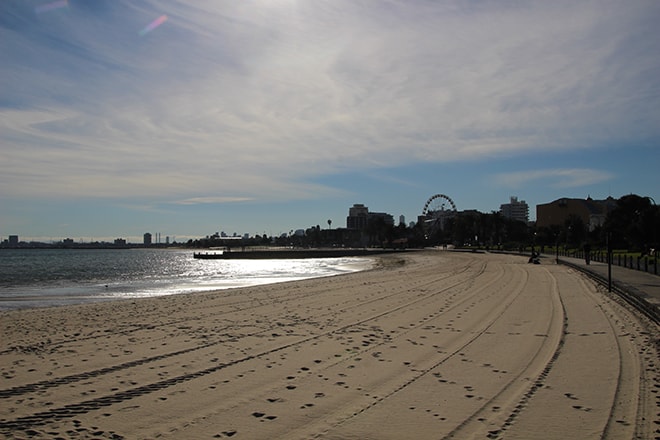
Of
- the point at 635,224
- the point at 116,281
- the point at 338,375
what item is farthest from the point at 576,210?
the point at 338,375

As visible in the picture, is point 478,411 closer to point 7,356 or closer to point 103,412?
point 103,412

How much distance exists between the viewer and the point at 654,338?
436 inches

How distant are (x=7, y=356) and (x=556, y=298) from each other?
1646cm

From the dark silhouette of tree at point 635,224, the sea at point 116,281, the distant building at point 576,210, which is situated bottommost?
the sea at point 116,281

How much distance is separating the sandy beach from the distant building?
5728 inches

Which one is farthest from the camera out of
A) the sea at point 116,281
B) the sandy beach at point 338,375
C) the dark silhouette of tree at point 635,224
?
the dark silhouette of tree at point 635,224

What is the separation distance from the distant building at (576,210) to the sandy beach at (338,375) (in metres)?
146

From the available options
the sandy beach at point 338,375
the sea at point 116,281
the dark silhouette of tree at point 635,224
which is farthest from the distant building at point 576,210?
the sandy beach at point 338,375

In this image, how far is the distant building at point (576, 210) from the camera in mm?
150750

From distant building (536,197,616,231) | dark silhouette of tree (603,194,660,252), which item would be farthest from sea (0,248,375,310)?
distant building (536,197,616,231)

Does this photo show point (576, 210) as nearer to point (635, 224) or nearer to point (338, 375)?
point (635, 224)

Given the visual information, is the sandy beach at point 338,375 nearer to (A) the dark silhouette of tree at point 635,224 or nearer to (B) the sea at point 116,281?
(B) the sea at point 116,281

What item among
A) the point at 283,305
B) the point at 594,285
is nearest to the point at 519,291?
the point at 594,285

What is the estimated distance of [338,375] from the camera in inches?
327
